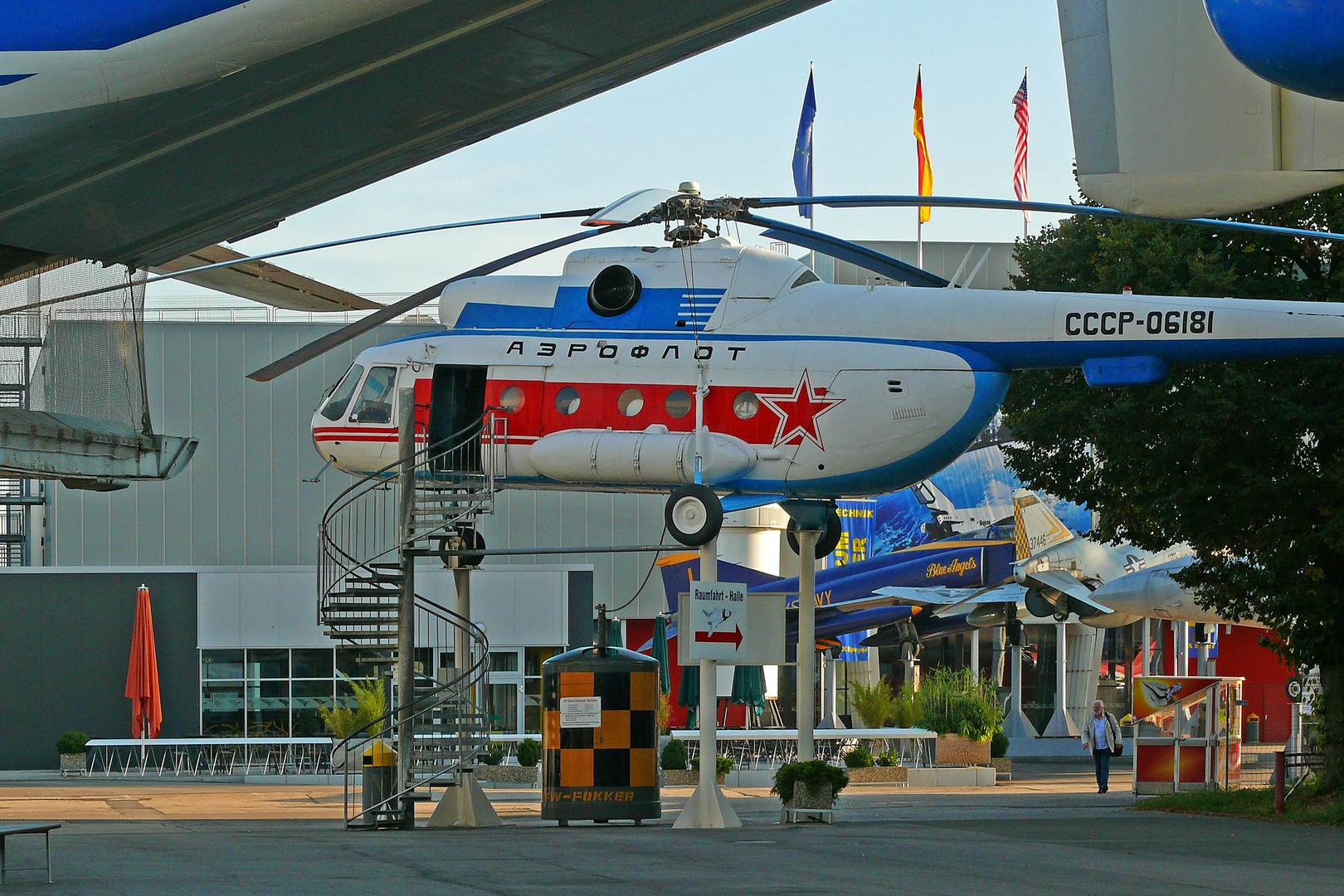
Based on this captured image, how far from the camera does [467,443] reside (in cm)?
2036

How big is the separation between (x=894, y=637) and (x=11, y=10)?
130ft

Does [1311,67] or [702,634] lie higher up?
[1311,67]

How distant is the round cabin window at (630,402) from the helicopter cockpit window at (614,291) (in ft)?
3.86

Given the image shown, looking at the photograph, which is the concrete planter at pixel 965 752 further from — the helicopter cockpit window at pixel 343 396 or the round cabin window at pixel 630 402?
the helicopter cockpit window at pixel 343 396

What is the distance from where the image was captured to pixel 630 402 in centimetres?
1984

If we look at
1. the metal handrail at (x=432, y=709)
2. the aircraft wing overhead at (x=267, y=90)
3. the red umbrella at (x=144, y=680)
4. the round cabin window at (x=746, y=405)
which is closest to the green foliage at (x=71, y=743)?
the red umbrella at (x=144, y=680)

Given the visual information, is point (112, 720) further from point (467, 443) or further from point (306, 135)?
point (306, 135)

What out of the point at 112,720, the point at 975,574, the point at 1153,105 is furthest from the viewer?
the point at 975,574

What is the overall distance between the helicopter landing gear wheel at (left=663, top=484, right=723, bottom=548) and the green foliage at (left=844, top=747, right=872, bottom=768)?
14066mm

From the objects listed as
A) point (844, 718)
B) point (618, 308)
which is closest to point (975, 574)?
point (844, 718)

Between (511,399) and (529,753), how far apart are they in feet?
41.9

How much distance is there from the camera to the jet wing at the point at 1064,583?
123 ft

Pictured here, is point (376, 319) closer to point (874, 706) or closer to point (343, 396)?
point (343, 396)

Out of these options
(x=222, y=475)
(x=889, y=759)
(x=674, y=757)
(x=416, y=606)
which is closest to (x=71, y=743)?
(x=222, y=475)
